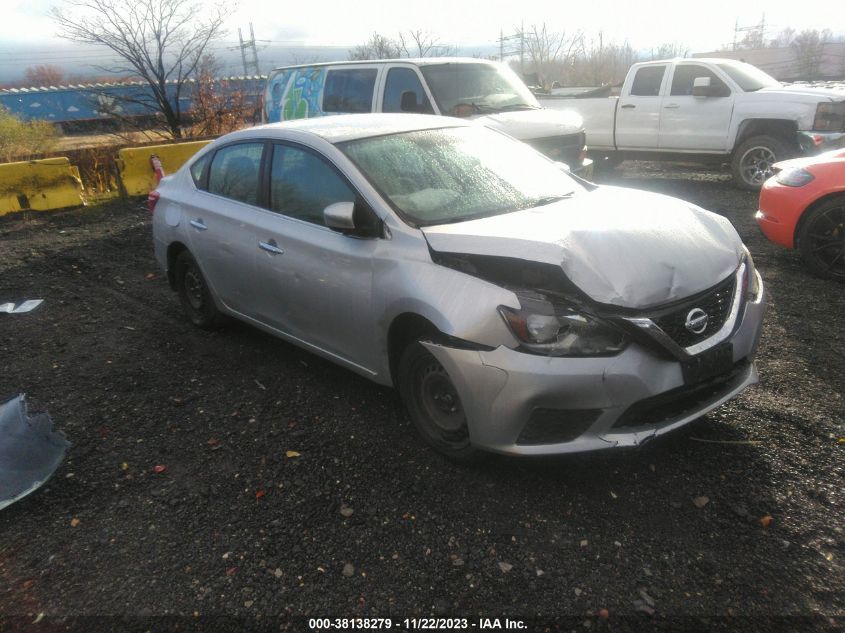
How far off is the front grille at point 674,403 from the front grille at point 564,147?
16.5ft

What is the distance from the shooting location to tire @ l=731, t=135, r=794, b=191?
9.64m

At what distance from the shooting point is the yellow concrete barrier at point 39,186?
10305 mm

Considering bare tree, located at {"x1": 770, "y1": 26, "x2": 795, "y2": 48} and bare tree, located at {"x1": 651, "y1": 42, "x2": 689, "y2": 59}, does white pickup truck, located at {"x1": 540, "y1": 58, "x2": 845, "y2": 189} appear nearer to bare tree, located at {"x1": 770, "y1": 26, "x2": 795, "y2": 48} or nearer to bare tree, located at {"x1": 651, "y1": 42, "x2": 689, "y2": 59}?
bare tree, located at {"x1": 651, "y1": 42, "x2": 689, "y2": 59}

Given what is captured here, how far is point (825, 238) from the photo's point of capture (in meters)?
5.63

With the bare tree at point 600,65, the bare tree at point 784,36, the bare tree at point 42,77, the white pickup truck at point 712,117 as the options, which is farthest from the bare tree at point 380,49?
the bare tree at point 42,77

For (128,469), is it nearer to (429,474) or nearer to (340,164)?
(429,474)

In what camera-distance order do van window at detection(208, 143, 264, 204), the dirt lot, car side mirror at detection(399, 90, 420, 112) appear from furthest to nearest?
car side mirror at detection(399, 90, 420, 112) → van window at detection(208, 143, 264, 204) → the dirt lot

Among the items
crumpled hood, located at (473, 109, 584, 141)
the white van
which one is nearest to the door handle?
crumpled hood, located at (473, 109, 584, 141)

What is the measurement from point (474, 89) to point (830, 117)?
4947 mm

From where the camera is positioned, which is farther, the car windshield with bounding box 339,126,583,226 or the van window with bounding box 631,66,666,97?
the van window with bounding box 631,66,666,97

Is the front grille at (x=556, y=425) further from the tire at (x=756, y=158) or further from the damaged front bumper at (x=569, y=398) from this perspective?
the tire at (x=756, y=158)

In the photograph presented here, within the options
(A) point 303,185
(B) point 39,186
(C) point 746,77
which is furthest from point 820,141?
(B) point 39,186

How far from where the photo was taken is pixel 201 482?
11.1 feet

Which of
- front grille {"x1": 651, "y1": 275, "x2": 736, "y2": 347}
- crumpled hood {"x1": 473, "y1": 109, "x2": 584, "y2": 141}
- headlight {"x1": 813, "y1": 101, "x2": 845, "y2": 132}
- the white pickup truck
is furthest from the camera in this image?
the white pickup truck
